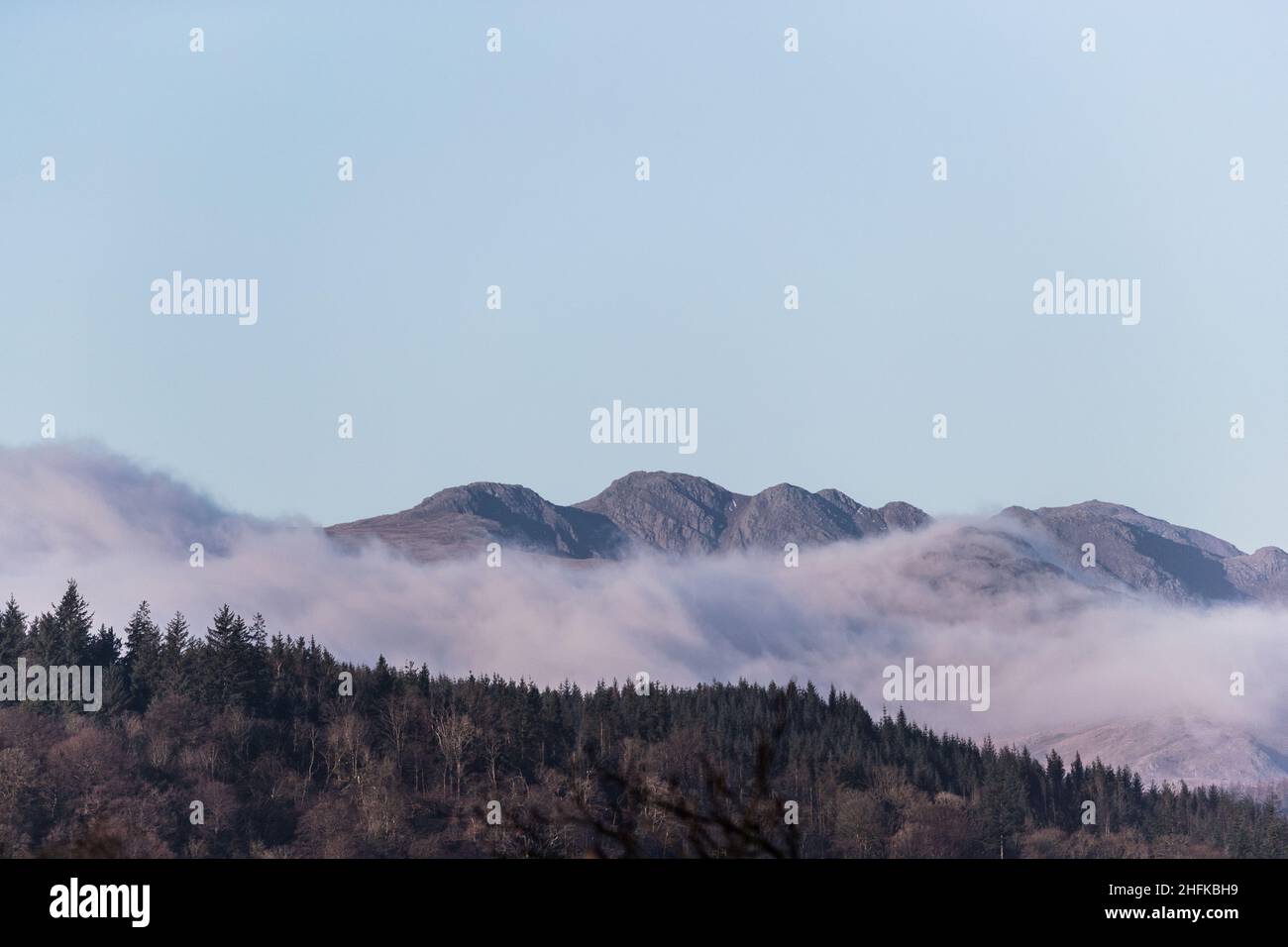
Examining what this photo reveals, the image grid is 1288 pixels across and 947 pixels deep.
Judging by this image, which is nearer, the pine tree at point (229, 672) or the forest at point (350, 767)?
the forest at point (350, 767)

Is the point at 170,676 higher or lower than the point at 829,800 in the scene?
higher

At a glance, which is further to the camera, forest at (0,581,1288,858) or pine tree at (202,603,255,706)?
pine tree at (202,603,255,706)

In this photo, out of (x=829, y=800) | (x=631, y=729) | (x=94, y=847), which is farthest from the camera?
(x=631, y=729)

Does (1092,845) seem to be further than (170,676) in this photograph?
Yes
